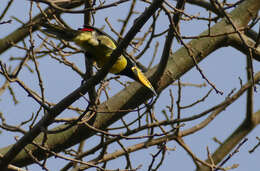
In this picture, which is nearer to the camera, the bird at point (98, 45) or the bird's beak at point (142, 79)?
the bird at point (98, 45)

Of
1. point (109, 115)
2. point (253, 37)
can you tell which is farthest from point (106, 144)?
point (253, 37)

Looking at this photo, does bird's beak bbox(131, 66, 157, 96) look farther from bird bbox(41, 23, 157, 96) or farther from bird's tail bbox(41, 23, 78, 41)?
bird's tail bbox(41, 23, 78, 41)

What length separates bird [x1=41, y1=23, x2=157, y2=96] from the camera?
9.27 feet

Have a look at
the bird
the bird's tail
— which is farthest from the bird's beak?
the bird's tail

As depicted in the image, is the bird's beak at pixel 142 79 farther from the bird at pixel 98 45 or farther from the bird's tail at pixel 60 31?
the bird's tail at pixel 60 31

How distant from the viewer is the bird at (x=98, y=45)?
2.83 meters

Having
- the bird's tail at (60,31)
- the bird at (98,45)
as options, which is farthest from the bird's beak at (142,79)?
the bird's tail at (60,31)

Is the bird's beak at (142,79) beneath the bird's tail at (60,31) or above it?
beneath

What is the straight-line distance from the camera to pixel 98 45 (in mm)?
3096

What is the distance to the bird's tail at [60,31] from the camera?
275cm

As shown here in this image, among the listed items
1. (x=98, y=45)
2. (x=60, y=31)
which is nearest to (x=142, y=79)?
(x=98, y=45)

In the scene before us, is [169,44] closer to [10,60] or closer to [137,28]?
[137,28]

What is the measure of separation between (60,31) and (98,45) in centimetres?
38

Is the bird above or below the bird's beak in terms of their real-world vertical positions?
above
